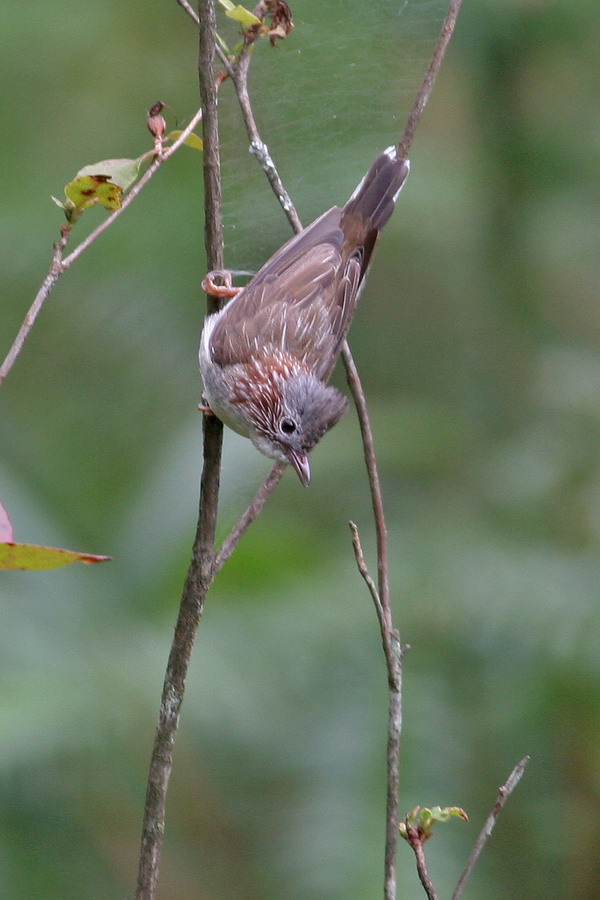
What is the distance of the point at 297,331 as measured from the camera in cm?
371

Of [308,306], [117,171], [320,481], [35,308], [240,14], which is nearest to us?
[35,308]

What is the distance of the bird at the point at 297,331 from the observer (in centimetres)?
317

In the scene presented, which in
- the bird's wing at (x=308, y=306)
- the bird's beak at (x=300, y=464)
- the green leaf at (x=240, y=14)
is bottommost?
the bird's beak at (x=300, y=464)

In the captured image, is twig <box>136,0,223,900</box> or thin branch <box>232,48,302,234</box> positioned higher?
thin branch <box>232,48,302,234</box>

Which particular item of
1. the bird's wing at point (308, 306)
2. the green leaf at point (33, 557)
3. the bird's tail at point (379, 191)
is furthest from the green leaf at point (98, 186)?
the bird's wing at point (308, 306)

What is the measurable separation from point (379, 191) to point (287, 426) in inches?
34.6

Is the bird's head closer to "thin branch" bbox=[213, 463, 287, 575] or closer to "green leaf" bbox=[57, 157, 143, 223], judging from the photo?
"thin branch" bbox=[213, 463, 287, 575]

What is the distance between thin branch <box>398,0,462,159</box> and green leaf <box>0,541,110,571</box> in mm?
1490

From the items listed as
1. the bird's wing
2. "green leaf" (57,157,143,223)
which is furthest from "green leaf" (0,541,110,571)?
the bird's wing

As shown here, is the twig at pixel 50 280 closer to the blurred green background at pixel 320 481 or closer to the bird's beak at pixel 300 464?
the blurred green background at pixel 320 481

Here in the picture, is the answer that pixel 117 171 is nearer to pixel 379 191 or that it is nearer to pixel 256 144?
pixel 256 144

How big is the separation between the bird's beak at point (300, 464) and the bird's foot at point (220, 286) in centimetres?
48

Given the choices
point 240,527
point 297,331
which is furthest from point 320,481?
point 240,527

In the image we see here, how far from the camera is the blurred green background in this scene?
3.64 meters
